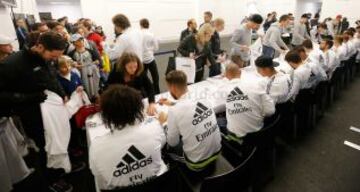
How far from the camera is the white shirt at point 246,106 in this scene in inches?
78.0

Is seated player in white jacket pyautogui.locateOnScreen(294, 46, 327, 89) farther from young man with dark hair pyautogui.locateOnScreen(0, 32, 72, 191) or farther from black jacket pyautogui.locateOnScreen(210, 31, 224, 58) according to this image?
young man with dark hair pyautogui.locateOnScreen(0, 32, 72, 191)

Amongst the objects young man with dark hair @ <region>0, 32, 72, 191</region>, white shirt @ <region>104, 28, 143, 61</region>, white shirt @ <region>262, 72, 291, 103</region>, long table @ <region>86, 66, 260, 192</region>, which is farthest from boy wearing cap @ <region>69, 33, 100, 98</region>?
white shirt @ <region>262, 72, 291, 103</region>

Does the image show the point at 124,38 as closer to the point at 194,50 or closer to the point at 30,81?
the point at 194,50

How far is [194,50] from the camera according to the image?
11.8 ft

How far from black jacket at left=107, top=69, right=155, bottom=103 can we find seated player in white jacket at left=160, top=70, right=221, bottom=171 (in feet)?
2.23

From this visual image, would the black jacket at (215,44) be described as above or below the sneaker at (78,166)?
above

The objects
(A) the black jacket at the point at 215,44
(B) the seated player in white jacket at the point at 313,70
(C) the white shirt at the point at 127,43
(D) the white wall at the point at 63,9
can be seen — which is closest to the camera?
(B) the seated player in white jacket at the point at 313,70

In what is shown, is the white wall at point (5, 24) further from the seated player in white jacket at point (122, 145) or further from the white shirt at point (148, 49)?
the seated player in white jacket at point (122, 145)

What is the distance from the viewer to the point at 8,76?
5.81ft

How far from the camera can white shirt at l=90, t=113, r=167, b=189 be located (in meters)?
1.21

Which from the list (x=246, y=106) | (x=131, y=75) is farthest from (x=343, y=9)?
(x=131, y=75)

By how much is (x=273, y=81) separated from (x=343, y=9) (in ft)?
32.3

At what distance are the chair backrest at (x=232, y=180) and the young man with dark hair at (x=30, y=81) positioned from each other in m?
1.53

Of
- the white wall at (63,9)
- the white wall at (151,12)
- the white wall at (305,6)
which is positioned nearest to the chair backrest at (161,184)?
the white wall at (151,12)
